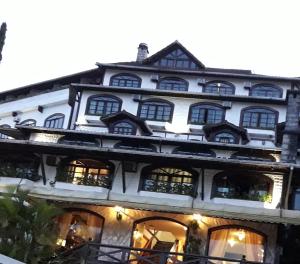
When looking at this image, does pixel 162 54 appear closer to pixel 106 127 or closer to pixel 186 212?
pixel 106 127

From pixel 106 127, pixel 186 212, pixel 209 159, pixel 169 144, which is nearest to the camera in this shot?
pixel 186 212

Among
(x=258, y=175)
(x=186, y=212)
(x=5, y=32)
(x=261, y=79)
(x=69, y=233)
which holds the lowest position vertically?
(x=69, y=233)

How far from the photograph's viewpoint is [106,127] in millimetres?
31047

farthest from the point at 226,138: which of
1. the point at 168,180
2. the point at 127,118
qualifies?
the point at 168,180

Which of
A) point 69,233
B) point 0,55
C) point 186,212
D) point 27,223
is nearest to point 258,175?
point 186,212

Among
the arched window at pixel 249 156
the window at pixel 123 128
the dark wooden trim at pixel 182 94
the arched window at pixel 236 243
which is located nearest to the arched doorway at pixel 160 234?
the arched window at pixel 236 243

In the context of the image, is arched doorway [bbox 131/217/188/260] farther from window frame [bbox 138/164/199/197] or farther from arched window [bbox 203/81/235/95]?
arched window [bbox 203/81/235/95]

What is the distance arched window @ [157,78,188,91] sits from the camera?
33375mm

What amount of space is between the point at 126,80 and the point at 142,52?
4.23 m

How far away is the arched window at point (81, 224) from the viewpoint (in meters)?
22.5

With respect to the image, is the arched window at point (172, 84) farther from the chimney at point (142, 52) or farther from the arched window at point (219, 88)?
the chimney at point (142, 52)

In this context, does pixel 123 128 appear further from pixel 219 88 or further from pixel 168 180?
pixel 219 88

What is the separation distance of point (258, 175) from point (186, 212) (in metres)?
4.71

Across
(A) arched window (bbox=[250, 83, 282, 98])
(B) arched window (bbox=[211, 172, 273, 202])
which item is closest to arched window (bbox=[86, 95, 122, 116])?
(A) arched window (bbox=[250, 83, 282, 98])
